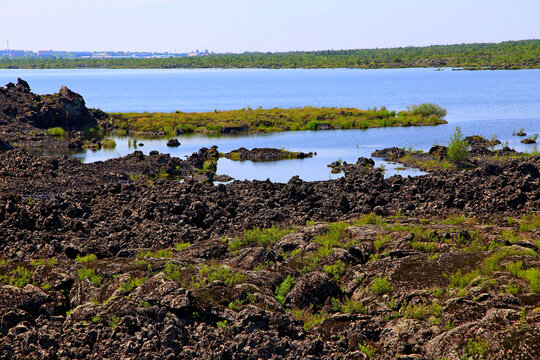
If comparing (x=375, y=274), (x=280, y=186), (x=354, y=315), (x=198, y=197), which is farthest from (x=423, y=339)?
(x=280, y=186)

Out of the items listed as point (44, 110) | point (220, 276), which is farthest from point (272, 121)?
point (220, 276)

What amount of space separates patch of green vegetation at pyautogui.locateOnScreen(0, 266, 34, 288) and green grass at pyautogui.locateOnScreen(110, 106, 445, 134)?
66054 millimetres

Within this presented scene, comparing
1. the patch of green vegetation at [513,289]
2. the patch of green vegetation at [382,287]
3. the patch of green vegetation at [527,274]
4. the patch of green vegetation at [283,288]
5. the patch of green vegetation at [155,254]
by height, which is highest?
the patch of green vegetation at [527,274]

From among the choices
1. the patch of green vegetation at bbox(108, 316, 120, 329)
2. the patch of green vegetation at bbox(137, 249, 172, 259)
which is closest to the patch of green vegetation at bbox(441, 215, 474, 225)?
the patch of green vegetation at bbox(137, 249, 172, 259)

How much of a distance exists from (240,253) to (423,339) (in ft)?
33.4

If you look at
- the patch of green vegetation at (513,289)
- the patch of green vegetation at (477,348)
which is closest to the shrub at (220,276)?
the patch of green vegetation at (477,348)

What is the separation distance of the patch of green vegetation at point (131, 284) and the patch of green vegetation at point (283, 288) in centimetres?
449

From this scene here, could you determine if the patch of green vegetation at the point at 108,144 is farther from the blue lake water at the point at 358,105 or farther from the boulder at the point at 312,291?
the boulder at the point at 312,291

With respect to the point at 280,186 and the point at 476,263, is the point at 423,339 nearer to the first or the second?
the point at 476,263

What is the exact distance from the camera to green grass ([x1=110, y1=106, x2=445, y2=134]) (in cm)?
8462

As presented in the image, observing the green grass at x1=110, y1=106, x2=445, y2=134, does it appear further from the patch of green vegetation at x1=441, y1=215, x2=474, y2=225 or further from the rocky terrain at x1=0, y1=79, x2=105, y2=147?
the patch of green vegetation at x1=441, y1=215, x2=474, y2=225

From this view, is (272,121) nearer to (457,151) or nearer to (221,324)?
(457,151)

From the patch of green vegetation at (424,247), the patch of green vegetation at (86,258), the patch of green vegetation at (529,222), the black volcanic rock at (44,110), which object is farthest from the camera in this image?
the black volcanic rock at (44,110)

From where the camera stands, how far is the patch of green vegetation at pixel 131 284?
17625 mm
